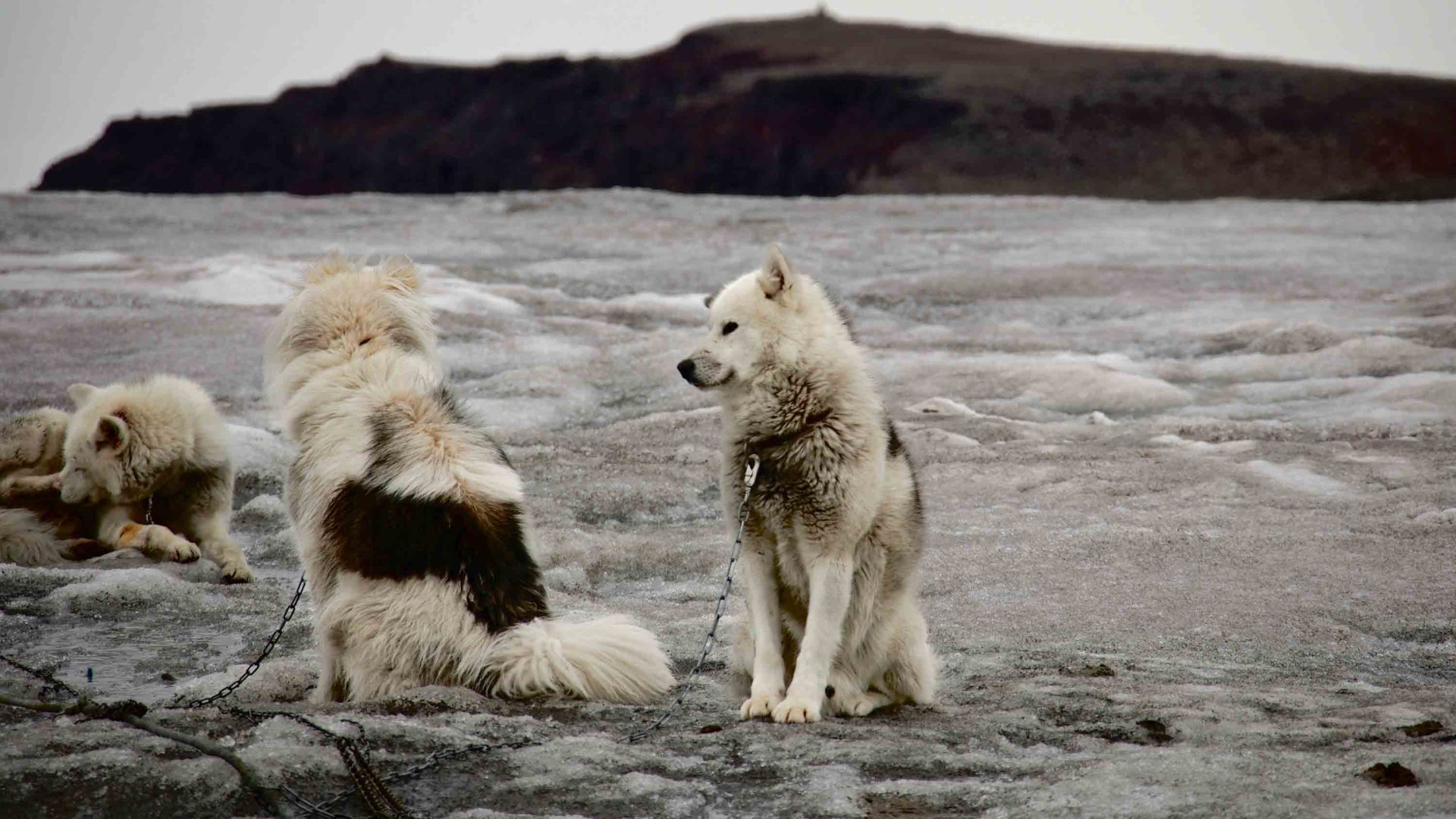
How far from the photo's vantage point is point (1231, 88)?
42625 mm

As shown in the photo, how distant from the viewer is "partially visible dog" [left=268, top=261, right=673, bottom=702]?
493cm

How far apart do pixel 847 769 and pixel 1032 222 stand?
1719 centimetres

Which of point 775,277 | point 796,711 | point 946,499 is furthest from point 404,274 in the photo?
point 946,499

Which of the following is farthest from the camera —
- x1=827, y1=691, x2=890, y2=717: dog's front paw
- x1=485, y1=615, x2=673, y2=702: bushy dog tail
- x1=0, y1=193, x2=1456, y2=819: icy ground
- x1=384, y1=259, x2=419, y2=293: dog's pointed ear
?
x1=384, y1=259, x2=419, y2=293: dog's pointed ear

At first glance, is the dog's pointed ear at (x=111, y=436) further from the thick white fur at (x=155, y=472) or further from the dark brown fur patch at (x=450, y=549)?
the dark brown fur patch at (x=450, y=549)

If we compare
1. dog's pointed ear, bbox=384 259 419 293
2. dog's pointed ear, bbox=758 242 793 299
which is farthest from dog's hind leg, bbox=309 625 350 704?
dog's pointed ear, bbox=758 242 793 299

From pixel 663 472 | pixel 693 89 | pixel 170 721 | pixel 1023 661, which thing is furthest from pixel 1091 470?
pixel 693 89

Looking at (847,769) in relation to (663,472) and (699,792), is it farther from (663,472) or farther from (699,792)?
(663,472)

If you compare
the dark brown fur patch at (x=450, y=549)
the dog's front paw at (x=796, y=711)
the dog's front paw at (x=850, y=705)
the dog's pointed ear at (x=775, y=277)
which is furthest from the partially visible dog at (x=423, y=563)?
the dog's pointed ear at (x=775, y=277)

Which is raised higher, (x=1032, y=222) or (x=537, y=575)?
(x=1032, y=222)

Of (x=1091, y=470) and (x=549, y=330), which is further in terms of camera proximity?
(x=549, y=330)

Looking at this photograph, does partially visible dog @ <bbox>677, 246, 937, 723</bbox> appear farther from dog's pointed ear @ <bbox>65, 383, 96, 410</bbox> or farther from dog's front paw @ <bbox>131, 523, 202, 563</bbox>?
dog's pointed ear @ <bbox>65, 383, 96, 410</bbox>

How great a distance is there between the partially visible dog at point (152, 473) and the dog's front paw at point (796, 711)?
399 centimetres

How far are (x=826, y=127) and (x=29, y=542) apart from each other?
45.5m
